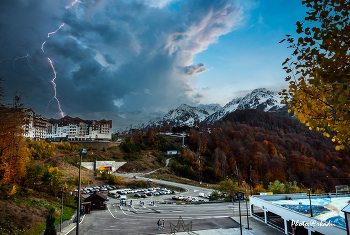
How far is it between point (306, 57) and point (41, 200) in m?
30.3

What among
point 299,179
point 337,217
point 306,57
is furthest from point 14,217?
point 299,179

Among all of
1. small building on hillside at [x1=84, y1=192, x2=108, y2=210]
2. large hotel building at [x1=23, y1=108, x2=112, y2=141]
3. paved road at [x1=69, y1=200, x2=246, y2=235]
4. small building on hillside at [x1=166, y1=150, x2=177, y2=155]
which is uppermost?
large hotel building at [x1=23, y1=108, x2=112, y2=141]

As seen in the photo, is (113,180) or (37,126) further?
(37,126)

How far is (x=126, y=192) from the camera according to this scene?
140 ft

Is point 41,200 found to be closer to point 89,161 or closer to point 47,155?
point 47,155

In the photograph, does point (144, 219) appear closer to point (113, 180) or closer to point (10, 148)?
point (10, 148)

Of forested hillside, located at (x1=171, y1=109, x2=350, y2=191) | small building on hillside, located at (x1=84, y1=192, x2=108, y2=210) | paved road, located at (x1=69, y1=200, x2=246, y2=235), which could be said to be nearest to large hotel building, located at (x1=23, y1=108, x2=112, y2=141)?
forested hillside, located at (x1=171, y1=109, x2=350, y2=191)

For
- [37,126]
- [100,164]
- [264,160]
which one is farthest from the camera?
[264,160]

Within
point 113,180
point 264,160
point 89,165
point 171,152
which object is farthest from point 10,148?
point 264,160

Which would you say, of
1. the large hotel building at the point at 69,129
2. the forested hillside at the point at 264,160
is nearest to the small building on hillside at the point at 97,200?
the forested hillside at the point at 264,160

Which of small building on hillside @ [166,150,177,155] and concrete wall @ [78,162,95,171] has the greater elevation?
small building on hillside @ [166,150,177,155]

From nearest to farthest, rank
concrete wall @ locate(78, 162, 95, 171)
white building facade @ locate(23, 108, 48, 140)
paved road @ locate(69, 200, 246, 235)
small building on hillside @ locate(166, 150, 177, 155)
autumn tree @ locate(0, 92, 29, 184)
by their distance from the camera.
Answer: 1. paved road @ locate(69, 200, 246, 235)
2. autumn tree @ locate(0, 92, 29, 184)
3. concrete wall @ locate(78, 162, 95, 171)
4. white building facade @ locate(23, 108, 48, 140)
5. small building on hillside @ locate(166, 150, 177, 155)

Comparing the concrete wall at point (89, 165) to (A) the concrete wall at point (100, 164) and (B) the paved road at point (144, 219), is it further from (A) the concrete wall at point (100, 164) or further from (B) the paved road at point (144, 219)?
(B) the paved road at point (144, 219)

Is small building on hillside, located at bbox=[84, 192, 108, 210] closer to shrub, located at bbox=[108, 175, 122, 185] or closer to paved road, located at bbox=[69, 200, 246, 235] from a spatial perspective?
paved road, located at bbox=[69, 200, 246, 235]
